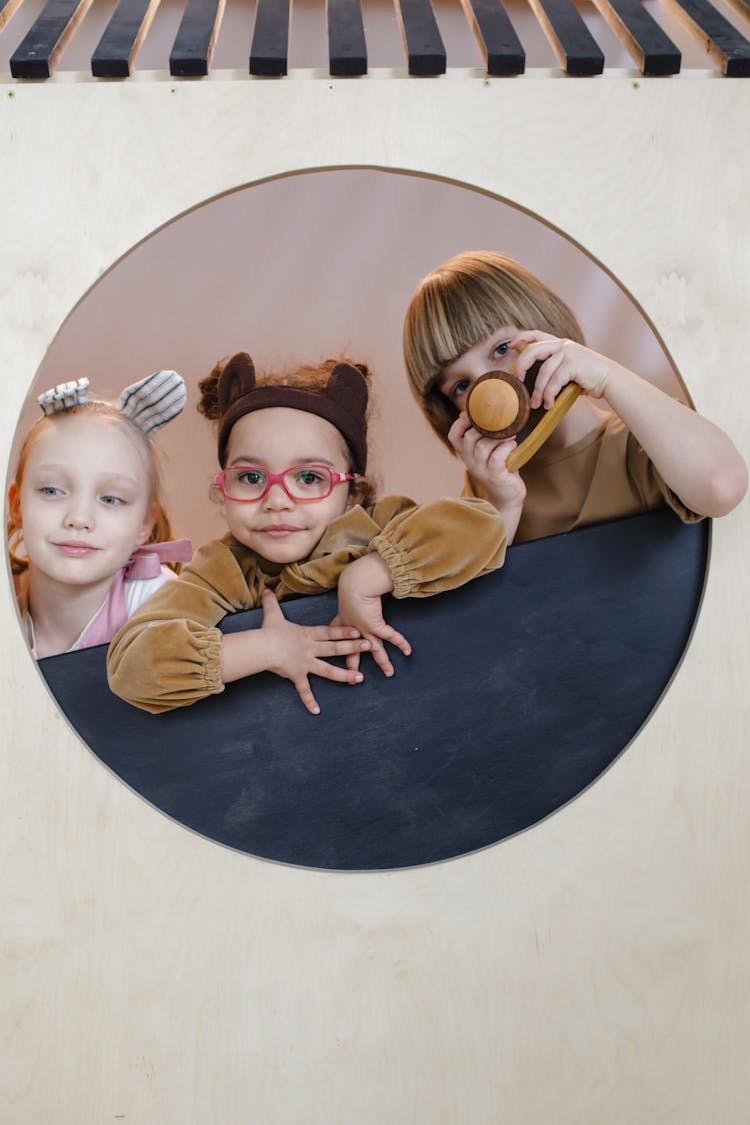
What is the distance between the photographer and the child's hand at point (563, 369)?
3.68ft

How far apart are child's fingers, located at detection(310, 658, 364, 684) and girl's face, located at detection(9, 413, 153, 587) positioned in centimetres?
26

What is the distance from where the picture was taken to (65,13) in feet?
4.21

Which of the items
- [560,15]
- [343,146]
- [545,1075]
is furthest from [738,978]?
[560,15]

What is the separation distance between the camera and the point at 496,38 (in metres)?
1.23

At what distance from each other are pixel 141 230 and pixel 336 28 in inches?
13.3

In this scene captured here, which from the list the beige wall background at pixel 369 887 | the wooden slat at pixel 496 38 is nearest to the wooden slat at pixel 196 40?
the beige wall background at pixel 369 887

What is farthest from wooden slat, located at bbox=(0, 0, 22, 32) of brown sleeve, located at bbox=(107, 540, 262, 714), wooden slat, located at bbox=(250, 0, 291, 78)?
brown sleeve, located at bbox=(107, 540, 262, 714)

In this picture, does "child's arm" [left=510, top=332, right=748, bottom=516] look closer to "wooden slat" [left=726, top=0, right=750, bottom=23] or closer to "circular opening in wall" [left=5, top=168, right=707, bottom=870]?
"circular opening in wall" [left=5, top=168, right=707, bottom=870]

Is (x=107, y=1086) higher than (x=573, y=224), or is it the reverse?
(x=573, y=224)

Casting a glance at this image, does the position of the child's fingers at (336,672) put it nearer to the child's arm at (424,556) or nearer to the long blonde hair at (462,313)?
the child's arm at (424,556)

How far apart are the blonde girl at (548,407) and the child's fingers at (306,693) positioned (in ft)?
→ 0.92

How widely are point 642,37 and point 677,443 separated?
1.63 feet

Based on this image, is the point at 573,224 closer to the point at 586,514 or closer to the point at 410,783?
the point at 586,514

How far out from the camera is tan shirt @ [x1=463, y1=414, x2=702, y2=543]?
1.19m
